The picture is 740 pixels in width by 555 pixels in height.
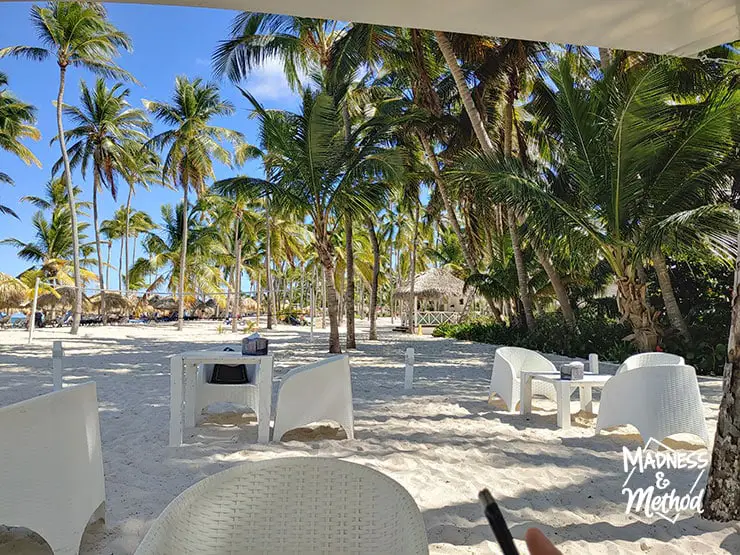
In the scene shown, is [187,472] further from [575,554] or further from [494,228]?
[494,228]

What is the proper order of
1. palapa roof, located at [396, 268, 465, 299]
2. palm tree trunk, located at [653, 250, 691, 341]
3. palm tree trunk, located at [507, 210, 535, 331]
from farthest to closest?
palapa roof, located at [396, 268, 465, 299]
palm tree trunk, located at [507, 210, 535, 331]
palm tree trunk, located at [653, 250, 691, 341]

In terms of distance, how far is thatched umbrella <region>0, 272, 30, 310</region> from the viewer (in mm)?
22047

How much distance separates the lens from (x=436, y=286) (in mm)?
25172

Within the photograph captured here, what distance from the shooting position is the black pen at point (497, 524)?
577mm

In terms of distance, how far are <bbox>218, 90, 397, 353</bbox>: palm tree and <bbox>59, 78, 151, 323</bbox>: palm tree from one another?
571 inches

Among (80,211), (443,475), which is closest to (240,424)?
(443,475)

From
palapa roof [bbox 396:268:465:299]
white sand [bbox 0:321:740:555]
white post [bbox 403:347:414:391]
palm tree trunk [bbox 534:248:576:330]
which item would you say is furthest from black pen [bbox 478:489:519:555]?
palapa roof [bbox 396:268:465:299]

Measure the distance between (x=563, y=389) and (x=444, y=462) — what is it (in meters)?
1.54

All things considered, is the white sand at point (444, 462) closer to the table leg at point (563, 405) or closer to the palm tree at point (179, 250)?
the table leg at point (563, 405)

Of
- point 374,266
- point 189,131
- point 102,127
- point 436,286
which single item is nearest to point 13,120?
point 102,127

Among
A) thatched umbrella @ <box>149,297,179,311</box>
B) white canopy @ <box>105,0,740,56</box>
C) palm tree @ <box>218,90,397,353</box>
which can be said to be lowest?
thatched umbrella @ <box>149,297,179,311</box>

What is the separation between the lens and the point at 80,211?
36781mm

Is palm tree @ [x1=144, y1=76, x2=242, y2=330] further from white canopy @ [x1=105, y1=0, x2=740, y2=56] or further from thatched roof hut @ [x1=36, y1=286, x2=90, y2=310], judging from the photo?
white canopy @ [x1=105, y1=0, x2=740, y2=56]

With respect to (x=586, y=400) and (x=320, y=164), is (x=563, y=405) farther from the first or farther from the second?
(x=320, y=164)
